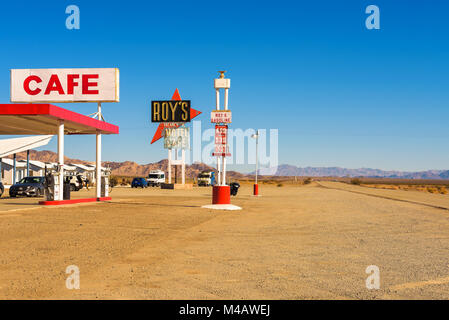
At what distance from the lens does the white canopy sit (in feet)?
147

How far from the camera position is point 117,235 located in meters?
13.0

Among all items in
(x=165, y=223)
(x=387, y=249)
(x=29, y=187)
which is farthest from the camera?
(x=29, y=187)

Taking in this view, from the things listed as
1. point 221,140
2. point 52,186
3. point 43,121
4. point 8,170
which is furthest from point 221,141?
point 8,170

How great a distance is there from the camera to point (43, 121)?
987 inches

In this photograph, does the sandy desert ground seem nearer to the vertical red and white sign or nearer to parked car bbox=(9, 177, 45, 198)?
the vertical red and white sign

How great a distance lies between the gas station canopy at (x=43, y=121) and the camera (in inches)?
848

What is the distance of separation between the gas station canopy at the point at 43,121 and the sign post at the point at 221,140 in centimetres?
719

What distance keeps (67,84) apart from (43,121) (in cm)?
447

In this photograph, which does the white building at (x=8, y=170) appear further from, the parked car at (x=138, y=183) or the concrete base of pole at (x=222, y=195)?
the concrete base of pole at (x=222, y=195)

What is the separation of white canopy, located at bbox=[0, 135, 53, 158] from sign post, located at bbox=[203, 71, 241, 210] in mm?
28027

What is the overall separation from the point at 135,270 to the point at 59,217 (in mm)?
10883

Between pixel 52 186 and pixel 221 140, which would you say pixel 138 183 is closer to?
pixel 52 186
